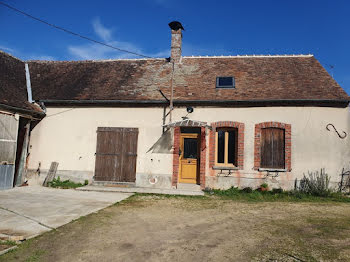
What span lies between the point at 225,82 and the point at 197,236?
25.5 ft

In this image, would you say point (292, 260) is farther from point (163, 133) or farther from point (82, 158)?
point (82, 158)

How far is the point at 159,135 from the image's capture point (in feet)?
34.7

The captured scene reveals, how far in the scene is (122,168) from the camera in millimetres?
10625

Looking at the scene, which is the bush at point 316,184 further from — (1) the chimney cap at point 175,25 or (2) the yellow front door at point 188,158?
(1) the chimney cap at point 175,25

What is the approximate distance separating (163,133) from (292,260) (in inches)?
284

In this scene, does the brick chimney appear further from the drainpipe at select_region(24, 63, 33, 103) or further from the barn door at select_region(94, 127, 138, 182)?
the drainpipe at select_region(24, 63, 33, 103)

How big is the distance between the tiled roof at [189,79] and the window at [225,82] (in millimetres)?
204

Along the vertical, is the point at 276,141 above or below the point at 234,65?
below

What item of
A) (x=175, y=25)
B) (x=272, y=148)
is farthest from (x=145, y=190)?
(x=175, y=25)

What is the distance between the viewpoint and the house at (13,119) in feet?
31.2

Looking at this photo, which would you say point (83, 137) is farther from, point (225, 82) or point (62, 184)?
point (225, 82)

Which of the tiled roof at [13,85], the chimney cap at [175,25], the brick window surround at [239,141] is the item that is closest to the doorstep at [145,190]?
the brick window surround at [239,141]

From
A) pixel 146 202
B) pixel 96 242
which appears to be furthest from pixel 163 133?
pixel 96 242

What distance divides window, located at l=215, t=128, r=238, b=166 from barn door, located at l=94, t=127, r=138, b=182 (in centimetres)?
321
